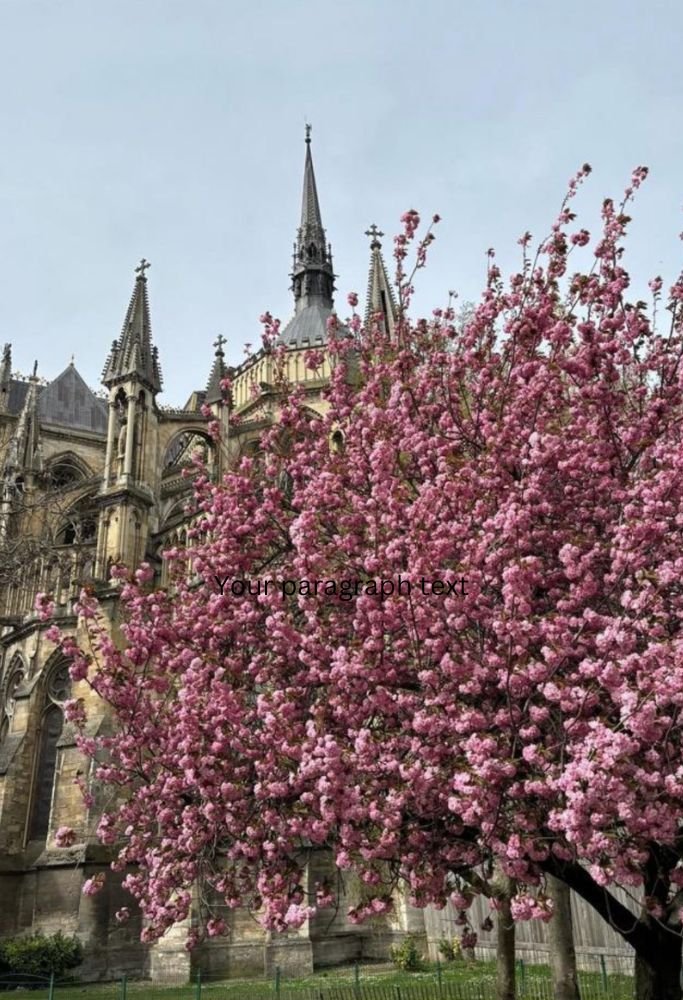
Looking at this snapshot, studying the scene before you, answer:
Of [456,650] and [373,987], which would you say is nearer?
[456,650]

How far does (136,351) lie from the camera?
90.3 ft

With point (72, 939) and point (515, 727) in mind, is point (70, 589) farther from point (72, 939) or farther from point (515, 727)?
point (515, 727)

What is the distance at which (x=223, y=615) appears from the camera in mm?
11000

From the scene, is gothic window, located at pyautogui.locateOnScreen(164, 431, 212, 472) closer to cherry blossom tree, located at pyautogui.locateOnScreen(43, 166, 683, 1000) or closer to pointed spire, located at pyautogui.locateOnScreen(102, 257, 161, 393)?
pointed spire, located at pyautogui.locateOnScreen(102, 257, 161, 393)

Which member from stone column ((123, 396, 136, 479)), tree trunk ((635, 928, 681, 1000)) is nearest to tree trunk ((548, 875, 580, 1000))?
tree trunk ((635, 928, 681, 1000))

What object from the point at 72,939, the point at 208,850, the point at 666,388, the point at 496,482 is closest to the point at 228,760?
the point at 208,850

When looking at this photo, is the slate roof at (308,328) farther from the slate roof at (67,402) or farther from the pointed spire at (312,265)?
the slate roof at (67,402)

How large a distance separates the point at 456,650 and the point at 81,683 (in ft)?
57.3

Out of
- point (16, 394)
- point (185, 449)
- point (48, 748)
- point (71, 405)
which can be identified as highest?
point (16, 394)

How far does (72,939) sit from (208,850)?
1239cm

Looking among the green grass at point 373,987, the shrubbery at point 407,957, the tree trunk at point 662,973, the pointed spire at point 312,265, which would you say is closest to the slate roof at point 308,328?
the pointed spire at point 312,265

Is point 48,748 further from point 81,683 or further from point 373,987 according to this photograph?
point 373,987

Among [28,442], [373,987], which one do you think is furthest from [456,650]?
[28,442]

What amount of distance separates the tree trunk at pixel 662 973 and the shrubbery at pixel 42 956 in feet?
49.9
